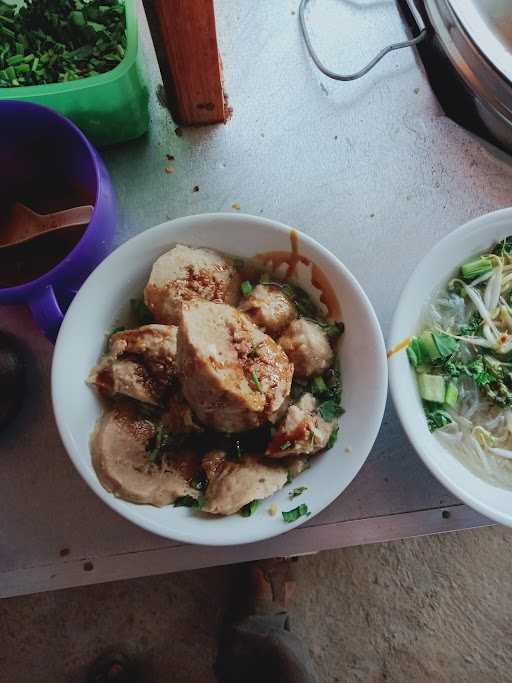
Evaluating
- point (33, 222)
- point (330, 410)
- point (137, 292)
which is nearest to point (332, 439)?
point (330, 410)

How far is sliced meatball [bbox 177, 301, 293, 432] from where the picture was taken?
719 mm

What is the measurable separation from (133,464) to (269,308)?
0.29 metres

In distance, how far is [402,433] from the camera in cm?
99

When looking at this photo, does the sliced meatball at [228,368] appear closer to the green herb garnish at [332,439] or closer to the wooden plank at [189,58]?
the green herb garnish at [332,439]

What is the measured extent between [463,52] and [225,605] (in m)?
1.38

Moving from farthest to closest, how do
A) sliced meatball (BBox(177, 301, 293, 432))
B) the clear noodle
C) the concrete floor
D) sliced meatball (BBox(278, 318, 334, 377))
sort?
the concrete floor → the clear noodle → sliced meatball (BBox(278, 318, 334, 377)) → sliced meatball (BBox(177, 301, 293, 432))

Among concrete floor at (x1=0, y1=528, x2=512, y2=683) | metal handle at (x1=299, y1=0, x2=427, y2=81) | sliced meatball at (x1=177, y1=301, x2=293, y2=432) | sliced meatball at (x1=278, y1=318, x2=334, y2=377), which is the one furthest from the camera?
concrete floor at (x1=0, y1=528, x2=512, y2=683)

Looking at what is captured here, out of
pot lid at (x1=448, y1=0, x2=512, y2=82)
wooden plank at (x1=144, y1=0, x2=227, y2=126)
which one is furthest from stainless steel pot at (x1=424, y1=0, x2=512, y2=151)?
wooden plank at (x1=144, y1=0, x2=227, y2=126)

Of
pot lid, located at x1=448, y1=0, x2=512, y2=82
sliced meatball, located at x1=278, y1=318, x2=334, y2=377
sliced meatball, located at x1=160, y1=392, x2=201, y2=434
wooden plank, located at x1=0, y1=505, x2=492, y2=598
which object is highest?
pot lid, located at x1=448, y1=0, x2=512, y2=82

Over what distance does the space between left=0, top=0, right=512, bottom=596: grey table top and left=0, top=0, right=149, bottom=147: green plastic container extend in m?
0.07

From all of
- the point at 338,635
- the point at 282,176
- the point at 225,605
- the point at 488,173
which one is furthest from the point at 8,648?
the point at 488,173

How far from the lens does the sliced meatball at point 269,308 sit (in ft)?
2.77

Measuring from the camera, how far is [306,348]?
2.69 ft

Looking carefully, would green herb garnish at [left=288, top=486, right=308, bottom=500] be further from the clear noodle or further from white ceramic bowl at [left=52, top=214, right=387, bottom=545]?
the clear noodle
